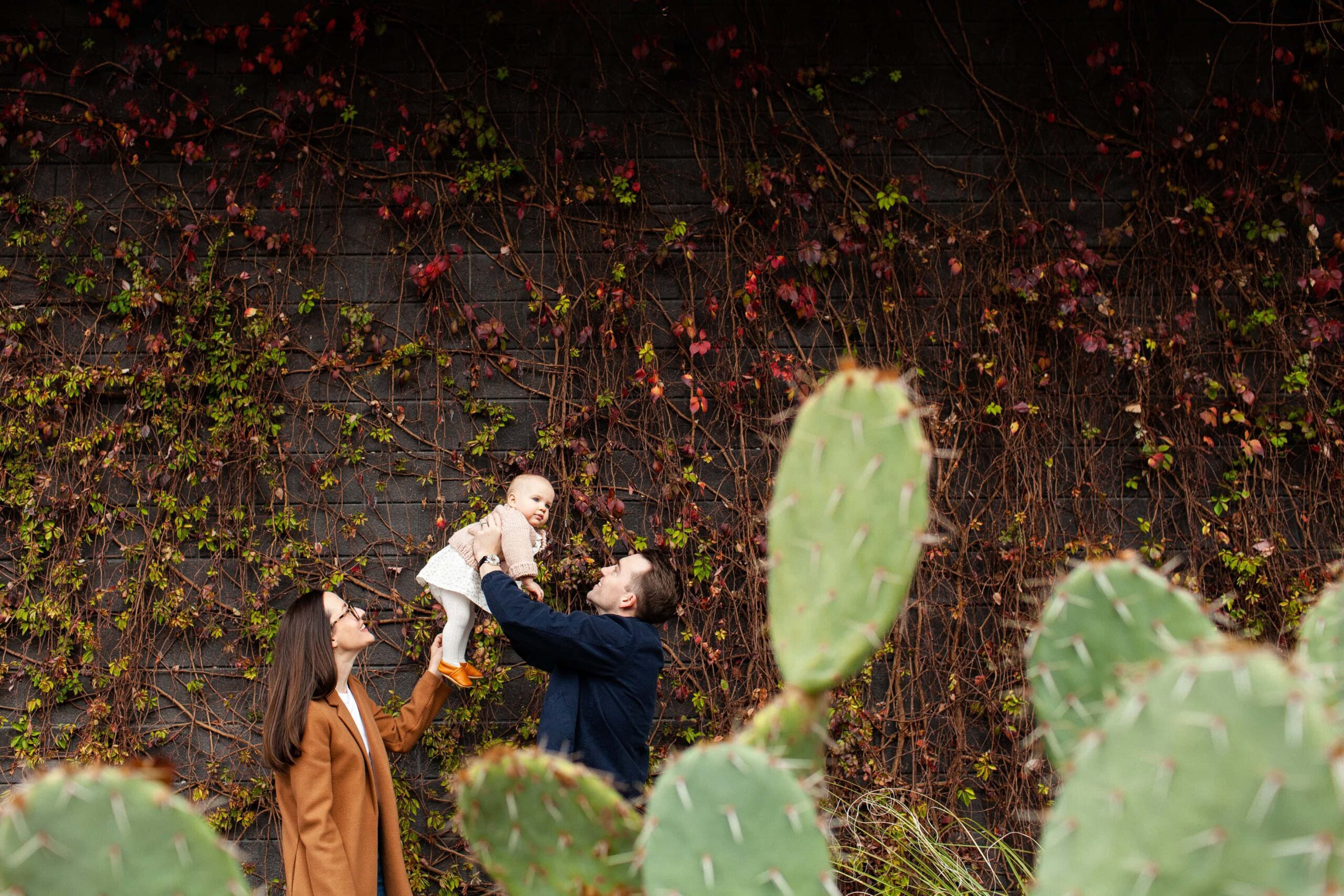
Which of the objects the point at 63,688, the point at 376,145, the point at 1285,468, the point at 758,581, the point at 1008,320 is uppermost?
the point at 376,145

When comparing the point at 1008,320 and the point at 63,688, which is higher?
the point at 1008,320

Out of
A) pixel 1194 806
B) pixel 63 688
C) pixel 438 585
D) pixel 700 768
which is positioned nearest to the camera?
pixel 1194 806

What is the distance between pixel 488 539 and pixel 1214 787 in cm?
228

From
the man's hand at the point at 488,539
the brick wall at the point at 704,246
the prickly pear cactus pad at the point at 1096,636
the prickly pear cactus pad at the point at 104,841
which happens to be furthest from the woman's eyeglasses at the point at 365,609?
the prickly pear cactus pad at the point at 1096,636

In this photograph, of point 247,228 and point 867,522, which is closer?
point 867,522

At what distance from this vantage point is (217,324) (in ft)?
11.2

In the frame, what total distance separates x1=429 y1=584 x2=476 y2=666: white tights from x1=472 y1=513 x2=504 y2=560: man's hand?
0.19 metres

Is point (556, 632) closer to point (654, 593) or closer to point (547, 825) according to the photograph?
point (654, 593)

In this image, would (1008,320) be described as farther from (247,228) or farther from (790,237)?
(247,228)

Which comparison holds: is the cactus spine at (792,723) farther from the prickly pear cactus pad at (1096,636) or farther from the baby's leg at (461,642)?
the baby's leg at (461,642)

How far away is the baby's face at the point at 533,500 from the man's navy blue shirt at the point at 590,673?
13.8 inches

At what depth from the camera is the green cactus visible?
112 cm

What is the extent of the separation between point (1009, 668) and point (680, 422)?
1417 millimetres

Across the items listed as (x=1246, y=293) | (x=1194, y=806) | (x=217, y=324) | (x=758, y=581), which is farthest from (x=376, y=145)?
(x=1194, y=806)
